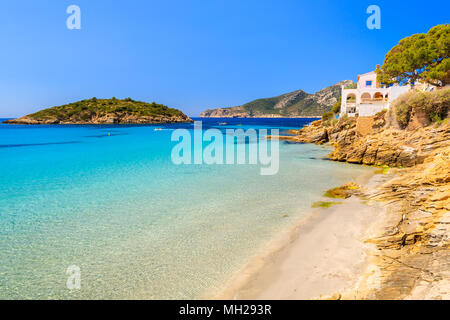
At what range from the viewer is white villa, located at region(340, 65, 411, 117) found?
31.6 meters

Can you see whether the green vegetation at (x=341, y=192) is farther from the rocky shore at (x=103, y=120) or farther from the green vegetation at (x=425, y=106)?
the rocky shore at (x=103, y=120)

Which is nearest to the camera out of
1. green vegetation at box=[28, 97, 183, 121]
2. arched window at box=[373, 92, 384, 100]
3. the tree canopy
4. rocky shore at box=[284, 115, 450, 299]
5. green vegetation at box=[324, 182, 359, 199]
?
rocky shore at box=[284, 115, 450, 299]

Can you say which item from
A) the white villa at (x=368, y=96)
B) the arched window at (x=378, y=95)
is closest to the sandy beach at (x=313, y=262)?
the white villa at (x=368, y=96)

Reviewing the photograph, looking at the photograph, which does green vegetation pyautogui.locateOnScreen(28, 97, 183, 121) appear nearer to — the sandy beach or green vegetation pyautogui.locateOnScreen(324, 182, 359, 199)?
green vegetation pyautogui.locateOnScreen(324, 182, 359, 199)

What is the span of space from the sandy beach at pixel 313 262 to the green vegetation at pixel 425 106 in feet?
53.9

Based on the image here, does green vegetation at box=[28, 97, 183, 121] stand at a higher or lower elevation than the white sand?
higher

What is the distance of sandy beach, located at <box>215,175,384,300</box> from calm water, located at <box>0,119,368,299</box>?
61cm

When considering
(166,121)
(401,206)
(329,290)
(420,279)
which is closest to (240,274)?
(329,290)

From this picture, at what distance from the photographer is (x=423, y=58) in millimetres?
25344

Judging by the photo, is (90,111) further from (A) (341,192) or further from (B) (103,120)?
(A) (341,192)

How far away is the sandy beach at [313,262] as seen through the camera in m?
5.82

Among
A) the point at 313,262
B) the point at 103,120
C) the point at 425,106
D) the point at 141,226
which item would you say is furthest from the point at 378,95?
the point at 103,120

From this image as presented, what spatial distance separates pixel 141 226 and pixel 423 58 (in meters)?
32.9

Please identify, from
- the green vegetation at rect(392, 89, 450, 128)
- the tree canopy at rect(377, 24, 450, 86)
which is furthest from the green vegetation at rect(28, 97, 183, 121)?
the green vegetation at rect(392, 89, 450, 128)
